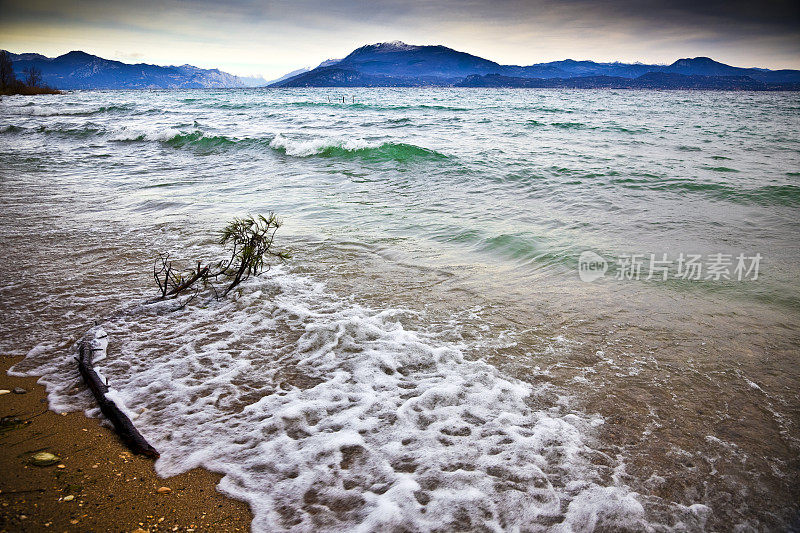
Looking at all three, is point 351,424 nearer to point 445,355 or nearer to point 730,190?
point 445,355

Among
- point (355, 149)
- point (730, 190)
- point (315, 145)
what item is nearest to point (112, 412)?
point (730, 190)

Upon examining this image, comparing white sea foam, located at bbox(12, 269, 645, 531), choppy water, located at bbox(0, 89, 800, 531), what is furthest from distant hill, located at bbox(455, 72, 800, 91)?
white sea foam, located at bbox(12, 269, 645, 531)

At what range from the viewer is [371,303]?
4.46 metres

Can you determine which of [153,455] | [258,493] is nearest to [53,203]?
[153,455]

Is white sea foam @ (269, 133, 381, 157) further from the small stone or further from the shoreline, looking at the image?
the small stone

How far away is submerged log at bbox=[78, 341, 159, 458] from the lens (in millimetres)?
2395

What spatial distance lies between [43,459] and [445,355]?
269 cm

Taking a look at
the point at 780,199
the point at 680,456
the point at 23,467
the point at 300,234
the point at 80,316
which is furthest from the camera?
the point at 780,199

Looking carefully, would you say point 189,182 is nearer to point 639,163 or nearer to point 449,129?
point 639,163

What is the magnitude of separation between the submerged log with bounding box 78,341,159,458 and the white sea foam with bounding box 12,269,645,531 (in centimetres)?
9

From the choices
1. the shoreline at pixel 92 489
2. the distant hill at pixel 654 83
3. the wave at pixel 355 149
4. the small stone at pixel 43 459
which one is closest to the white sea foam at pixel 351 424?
the shoreline at pixel 92 489

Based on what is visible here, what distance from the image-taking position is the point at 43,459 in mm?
2238

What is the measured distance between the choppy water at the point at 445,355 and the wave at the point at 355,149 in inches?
214

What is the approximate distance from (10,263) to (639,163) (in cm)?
1494
